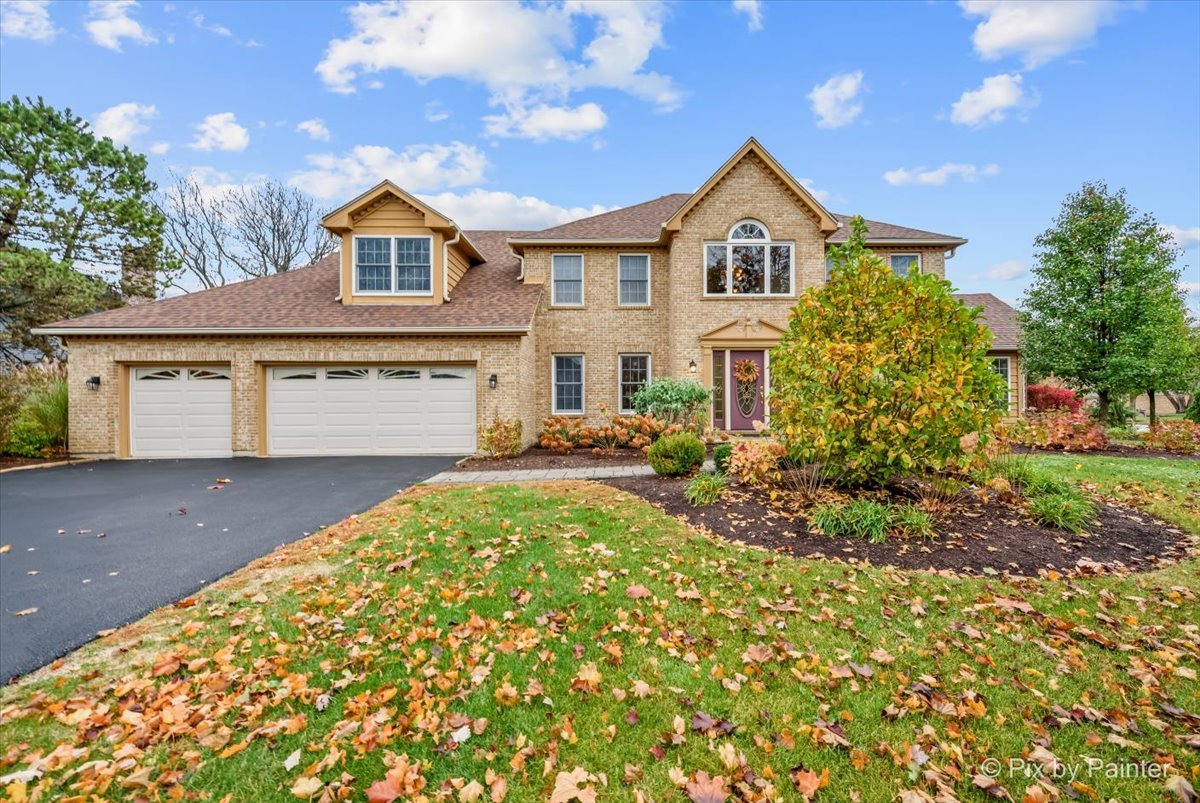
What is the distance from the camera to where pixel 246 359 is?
12.7m

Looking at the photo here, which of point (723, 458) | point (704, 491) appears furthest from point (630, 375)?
point (704, 491)

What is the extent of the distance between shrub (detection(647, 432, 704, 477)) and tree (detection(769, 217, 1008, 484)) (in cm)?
235

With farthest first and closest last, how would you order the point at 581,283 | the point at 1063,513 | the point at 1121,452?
the point at 581,283
the point at 1121,452
the point at 1063,513

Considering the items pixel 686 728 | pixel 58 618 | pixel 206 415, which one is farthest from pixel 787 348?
pixel 206 415

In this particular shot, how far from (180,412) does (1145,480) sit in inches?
776

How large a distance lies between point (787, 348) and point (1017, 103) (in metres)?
11.0

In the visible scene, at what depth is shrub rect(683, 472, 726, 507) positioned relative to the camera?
6691 mm

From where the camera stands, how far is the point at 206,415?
12.8 metres

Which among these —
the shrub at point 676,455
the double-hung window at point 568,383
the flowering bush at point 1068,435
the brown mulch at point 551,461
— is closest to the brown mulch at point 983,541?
the shrub at point 676,455

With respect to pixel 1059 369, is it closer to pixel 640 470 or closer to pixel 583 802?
pixel 640 470

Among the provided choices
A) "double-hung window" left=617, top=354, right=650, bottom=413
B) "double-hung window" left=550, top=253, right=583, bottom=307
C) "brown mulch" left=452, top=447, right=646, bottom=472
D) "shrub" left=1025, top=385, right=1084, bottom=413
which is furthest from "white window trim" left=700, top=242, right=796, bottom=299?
"shrub" left=1025, top=385, right=1084, bottom=413

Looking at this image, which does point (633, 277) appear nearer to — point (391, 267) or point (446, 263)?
point (446, 263)

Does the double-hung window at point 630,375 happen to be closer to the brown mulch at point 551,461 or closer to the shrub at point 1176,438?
the brown mulch at point 551,461

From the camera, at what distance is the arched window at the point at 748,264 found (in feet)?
48.1
